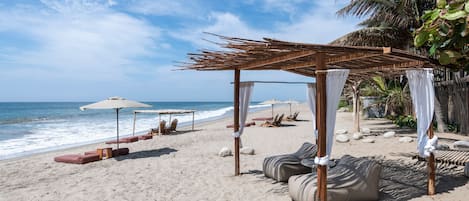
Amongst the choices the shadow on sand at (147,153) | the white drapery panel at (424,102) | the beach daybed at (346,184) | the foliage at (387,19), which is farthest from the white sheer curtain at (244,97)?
the foliage at (387,19)

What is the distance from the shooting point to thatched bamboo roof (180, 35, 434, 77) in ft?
11.5

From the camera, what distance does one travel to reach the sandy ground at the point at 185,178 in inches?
199

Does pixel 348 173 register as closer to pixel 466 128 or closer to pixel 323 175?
pixel 323 175

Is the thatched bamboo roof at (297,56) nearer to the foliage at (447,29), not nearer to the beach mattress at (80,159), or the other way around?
the foliage at (447,29)

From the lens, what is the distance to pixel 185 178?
614cm

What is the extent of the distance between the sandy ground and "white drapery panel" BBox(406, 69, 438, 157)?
70 cm

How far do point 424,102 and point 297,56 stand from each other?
2015 millimetres

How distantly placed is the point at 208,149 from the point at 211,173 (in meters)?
3.12

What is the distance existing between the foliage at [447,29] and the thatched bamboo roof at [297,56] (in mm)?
1995

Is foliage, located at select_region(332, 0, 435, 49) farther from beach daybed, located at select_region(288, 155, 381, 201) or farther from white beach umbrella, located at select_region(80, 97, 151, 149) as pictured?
white beach umbrella, located at select_region(80, 97, 151, 149)

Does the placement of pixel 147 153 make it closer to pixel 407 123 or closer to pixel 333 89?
pixel 333 89

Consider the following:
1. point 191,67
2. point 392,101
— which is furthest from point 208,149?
point 392,101

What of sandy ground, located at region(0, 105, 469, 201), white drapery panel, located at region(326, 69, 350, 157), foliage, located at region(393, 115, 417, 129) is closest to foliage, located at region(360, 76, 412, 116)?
foliage, located at region(393, 115, 417, 129)

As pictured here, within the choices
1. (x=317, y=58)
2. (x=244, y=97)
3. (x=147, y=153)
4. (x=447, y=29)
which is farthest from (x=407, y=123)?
(x=447, y=29)
